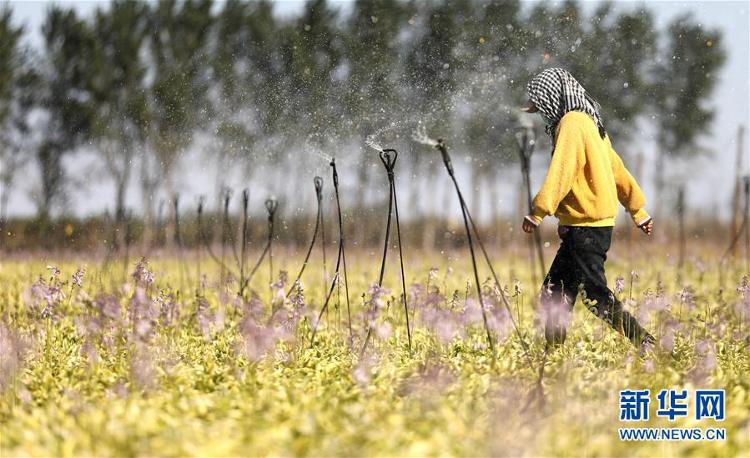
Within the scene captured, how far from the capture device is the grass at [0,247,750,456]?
361 centimetres

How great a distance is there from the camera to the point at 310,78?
16281 millimetres

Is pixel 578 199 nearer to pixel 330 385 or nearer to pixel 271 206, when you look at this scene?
pixel 330 385

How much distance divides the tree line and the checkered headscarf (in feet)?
27.9

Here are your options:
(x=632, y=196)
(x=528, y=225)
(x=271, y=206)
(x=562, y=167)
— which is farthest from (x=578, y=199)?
(x=271, y=206)

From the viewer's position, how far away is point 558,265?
5.32 metres

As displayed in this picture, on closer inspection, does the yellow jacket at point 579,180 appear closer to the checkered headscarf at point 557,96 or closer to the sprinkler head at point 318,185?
the checkered headscarf at point 557,96

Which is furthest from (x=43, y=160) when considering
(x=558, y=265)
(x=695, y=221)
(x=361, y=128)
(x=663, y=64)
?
(x=695, y=221)

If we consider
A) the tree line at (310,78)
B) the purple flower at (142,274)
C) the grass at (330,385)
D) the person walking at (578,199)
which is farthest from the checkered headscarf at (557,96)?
the tree line at (310,78)

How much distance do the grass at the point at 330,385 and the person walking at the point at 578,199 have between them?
25 cm

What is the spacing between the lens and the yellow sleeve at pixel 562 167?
16.4 feet

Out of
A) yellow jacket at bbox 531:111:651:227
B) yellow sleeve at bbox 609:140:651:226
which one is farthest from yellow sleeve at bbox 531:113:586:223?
yellow sleeve at bbox 609:140:651:226

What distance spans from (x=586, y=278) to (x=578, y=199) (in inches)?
20.1

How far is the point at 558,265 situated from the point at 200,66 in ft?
46.5

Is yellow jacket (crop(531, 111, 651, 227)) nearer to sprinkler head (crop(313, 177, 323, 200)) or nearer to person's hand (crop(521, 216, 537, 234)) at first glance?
person's hand (crop(521, 216, 537, 234))
